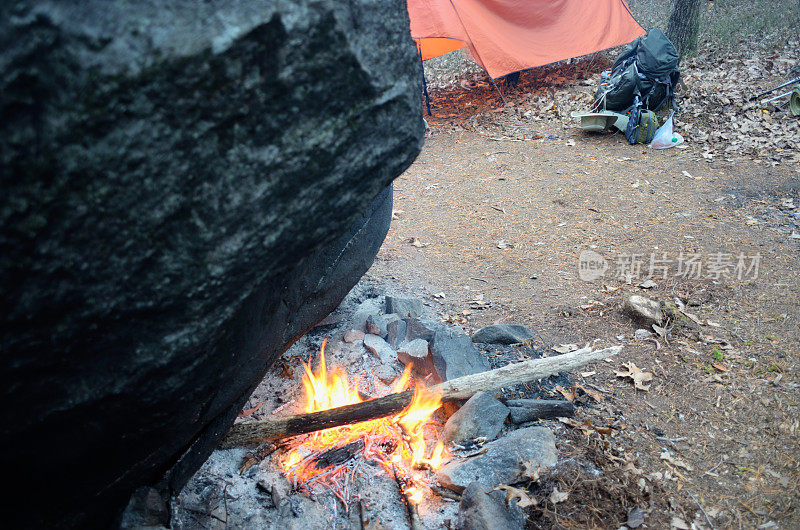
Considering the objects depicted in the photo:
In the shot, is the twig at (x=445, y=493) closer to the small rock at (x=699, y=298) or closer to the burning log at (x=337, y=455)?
the burning log at (x=337, y=455)

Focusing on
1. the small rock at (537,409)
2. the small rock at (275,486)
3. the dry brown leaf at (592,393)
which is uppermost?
the small rock at (275,486)

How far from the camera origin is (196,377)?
1651 millimetres

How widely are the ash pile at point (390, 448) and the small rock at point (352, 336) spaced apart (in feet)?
0.04

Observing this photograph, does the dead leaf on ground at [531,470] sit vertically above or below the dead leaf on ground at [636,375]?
above

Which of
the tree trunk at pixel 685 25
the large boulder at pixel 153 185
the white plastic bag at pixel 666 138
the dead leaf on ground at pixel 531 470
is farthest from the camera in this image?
the tree trunk at pixel 685 25

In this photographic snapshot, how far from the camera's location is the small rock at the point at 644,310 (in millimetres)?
4004

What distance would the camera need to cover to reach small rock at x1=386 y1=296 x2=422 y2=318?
13.8 feet

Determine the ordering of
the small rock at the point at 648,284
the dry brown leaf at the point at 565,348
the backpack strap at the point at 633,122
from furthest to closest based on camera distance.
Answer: the backpack strap at the point at 633,122 < the small rock at the point at 648,284 < the dry brown leaf at the point at 565,348

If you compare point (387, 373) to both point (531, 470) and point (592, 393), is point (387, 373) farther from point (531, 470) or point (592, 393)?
point (592, 393)

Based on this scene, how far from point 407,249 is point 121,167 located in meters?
4.66


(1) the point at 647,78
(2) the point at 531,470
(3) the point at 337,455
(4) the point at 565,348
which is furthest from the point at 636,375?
(1) the point at 647,78

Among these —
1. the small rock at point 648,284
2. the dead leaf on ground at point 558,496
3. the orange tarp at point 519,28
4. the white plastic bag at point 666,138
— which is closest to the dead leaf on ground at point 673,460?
the dead leaf on ground at point 558,496

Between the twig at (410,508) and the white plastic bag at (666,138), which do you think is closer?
the twig at (410,508)

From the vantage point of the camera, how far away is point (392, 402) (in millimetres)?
2977
